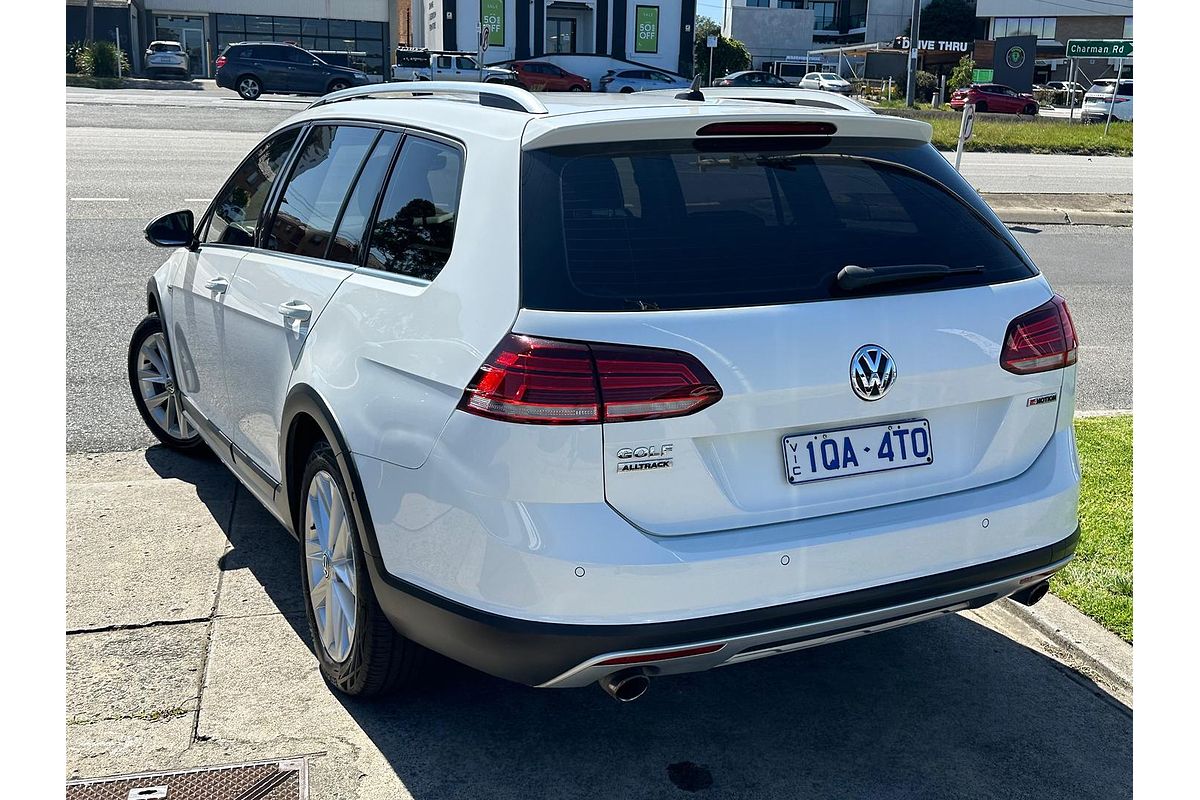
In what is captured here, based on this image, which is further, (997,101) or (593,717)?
(997,101)

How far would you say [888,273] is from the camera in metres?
3.03

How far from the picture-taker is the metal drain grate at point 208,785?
3088mm

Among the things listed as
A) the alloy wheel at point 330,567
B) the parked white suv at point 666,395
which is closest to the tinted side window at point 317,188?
the parked white suv at point 666,395

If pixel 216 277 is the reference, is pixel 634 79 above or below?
above

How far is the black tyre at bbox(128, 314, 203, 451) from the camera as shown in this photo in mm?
5578

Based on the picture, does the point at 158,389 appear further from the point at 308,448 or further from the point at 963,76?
the point at 963,76

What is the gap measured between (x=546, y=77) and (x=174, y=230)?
139ft

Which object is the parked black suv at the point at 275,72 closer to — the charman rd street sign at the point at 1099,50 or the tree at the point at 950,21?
the charman rd street sign at the point at 1099,50

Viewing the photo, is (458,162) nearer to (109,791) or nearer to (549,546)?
(549,546)

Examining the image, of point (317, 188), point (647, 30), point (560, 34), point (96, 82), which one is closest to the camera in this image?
point (317, 188)

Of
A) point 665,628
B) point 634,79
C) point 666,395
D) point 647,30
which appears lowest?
point 665,628

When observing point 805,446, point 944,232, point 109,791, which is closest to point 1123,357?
point 944,232

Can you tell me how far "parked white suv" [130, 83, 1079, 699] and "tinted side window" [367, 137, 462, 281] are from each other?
1 cm

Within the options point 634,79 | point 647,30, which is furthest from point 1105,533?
point 647,30
